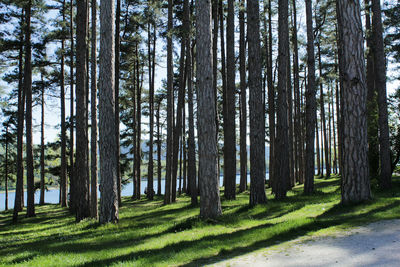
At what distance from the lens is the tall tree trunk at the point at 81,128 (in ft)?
39.7

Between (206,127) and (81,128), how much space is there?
6446 mm

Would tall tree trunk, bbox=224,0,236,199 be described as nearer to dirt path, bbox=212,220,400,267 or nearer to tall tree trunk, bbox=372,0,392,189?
tall tree trunk, bbox=372,0,392,189

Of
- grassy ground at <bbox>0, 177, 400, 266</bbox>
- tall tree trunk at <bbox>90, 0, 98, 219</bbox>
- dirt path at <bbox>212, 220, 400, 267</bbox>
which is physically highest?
tall tree trunk at <bbox>90, 0, 98, 219</bbox>

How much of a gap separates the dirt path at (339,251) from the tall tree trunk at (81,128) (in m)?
9.67

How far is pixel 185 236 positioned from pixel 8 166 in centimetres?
3204

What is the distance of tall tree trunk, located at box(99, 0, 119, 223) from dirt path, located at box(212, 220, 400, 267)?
5.83 m

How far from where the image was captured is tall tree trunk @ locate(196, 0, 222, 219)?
783 centimetres

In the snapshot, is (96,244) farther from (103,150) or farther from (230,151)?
(230,151)

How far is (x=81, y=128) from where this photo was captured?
476 inches

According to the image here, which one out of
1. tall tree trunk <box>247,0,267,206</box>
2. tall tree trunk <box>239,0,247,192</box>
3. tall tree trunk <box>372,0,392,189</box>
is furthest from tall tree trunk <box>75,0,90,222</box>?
tall tree trunk <box>372,0,392,189</box>

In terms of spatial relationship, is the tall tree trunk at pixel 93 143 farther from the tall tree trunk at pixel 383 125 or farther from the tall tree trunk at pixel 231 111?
the tall tree trunk at pixel 383 125

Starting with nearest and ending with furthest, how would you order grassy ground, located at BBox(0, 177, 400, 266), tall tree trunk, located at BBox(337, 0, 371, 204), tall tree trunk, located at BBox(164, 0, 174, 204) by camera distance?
grassy ground, located at BBox(0, 177, 400, 266) → tall tree trunk, located at BBox(337, 0, 371, 204) → tall tree trunk, located at BBox(164, 0, 174, 204)

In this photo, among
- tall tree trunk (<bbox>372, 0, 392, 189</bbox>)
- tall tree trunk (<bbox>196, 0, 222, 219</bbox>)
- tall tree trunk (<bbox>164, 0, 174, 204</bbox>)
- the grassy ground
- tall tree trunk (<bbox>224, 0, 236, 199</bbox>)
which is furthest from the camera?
tall tree trunk (<bbox>164, 0, 174, 204</bbox>)

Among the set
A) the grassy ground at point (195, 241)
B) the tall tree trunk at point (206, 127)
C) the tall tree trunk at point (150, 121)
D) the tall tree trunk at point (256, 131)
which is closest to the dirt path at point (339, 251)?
the grassy ground at point (195, 241)
